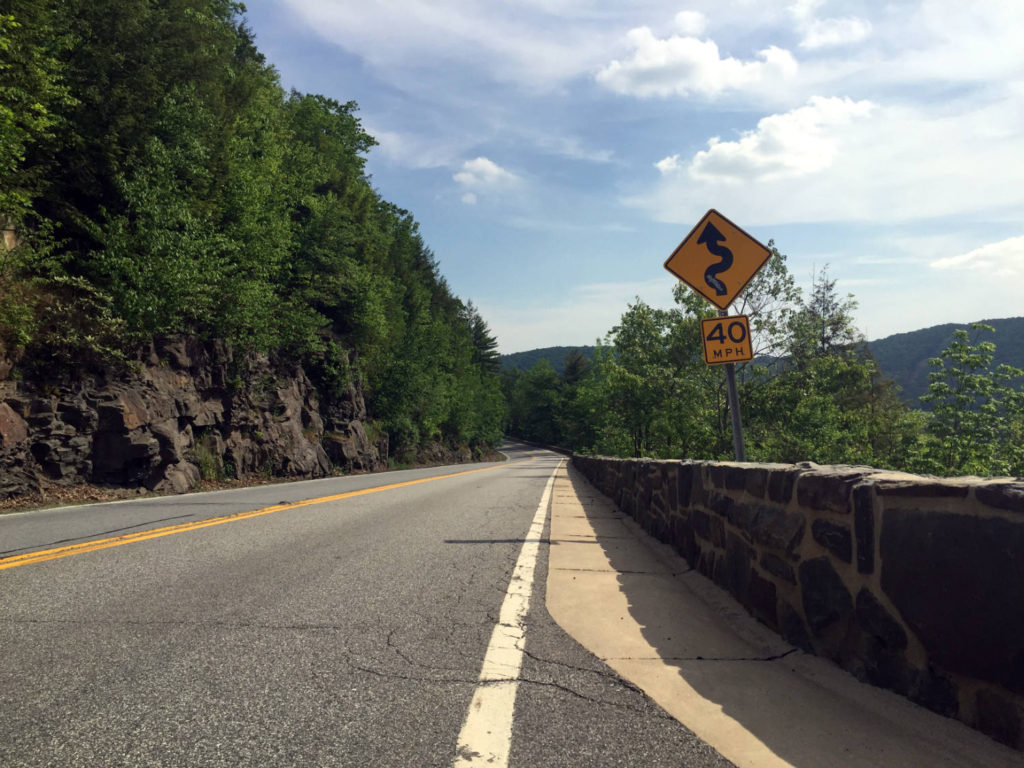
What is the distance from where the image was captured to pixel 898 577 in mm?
2641

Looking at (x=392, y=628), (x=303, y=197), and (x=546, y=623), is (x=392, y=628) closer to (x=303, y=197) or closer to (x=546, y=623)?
(x=546, y=623)

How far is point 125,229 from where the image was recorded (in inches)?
624

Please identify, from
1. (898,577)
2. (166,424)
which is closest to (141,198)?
(166,424)

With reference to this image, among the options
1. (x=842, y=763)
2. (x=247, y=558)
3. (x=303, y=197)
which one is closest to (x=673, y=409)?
(x=303, y=197)

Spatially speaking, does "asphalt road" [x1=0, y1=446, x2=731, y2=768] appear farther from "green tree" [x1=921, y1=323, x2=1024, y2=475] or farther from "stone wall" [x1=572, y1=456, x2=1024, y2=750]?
"green tree" [x1=921, y1=323, x2=1024, y2=475]

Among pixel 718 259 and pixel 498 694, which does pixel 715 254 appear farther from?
pixel 498 694

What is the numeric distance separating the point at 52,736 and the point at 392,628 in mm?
1709

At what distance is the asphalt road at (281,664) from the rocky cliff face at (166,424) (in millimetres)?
7630

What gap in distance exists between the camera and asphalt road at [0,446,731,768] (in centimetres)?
227

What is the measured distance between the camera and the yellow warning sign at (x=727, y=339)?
20.0 feet

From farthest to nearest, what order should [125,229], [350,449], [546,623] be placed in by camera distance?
[350,449] → [125,229] → [546,623]

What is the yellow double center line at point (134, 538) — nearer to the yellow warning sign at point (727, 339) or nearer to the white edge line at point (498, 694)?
the white edge line at point (498, 694)

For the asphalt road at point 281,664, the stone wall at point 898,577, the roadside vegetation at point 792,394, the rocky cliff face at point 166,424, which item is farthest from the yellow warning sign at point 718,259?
the roadside vegetation at point 792,394

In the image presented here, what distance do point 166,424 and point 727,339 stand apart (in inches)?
571
